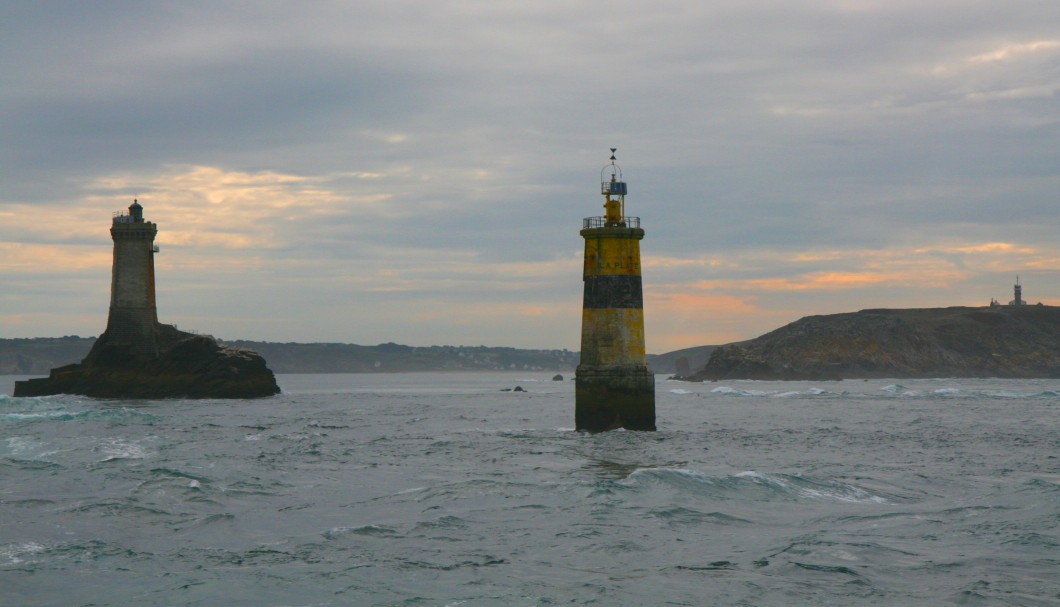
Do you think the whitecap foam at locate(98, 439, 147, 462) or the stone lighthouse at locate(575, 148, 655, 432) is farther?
the stone lighthouse at locate(575, 148, 655, 432)

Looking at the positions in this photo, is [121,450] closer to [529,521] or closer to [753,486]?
[529,521]

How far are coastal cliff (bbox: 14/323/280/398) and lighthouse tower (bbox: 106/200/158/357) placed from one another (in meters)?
0.64

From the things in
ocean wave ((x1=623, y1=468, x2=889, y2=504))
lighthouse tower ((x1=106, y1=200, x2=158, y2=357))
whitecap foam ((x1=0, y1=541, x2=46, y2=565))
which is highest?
lighthouse tower ((x1=106, y1=200, x2=158, y2=357))

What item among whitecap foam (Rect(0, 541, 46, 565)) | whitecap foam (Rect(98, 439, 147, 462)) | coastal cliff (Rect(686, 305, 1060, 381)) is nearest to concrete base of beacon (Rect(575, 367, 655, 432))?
whitecap foam (Rect(98, 439, 147, 462))

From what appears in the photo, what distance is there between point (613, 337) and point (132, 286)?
171ft

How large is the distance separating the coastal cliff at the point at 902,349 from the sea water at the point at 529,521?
130 metres

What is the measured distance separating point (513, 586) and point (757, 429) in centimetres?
3163

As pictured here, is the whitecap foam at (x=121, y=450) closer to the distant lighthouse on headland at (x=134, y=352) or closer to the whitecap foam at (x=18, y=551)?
the whitecap foam at (x=18, y=551)

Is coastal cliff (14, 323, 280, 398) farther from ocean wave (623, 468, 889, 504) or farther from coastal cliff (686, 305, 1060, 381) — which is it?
coastal cliff (686, 305, 1060, 381)

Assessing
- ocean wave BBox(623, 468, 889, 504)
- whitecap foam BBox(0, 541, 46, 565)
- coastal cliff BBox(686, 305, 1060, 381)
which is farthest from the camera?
coastal cliff BBox(686, 305, 1060, 381)

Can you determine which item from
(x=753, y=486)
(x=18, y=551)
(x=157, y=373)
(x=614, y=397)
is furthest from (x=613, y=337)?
(x=157, y=373)

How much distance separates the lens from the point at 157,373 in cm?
7744

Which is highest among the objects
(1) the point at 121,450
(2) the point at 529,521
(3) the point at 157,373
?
(3) the point at 157,373

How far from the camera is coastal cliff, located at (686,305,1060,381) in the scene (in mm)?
161500
